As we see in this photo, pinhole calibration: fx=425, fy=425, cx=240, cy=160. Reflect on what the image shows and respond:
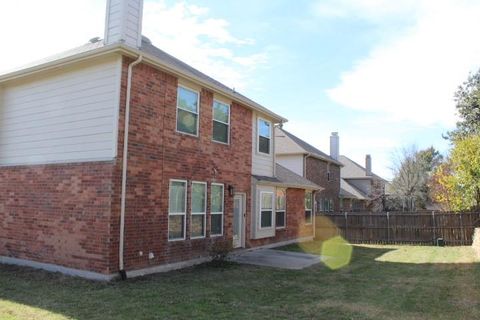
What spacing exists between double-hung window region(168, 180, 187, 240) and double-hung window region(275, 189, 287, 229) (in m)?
6.46

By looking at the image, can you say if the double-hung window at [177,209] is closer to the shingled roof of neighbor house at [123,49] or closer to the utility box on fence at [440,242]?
the shingled roof of neighbor house at [123,49]

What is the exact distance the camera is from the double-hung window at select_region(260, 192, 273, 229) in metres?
16.4

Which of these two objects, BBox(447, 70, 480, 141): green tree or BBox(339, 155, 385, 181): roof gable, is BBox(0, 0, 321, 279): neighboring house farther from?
BBox(339, 155, 385, 181): roof gable

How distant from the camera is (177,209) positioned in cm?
1180

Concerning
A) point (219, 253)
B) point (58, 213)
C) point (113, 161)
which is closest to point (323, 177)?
point (219, 253)

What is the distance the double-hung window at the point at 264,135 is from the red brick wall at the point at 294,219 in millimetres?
2570

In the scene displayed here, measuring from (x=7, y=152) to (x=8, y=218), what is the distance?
194cm

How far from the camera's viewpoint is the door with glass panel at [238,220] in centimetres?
1499

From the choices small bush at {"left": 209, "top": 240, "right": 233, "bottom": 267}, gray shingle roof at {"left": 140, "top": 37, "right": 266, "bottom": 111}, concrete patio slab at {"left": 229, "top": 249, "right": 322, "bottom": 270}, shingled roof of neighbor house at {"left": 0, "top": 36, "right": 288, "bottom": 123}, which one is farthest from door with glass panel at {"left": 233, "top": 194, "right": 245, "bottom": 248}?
gray shingle roof at {"left": 140, "top": 37, "right": 266, "bottom": 111}

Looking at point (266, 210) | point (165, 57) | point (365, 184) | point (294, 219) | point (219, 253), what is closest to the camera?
point (219, 253)

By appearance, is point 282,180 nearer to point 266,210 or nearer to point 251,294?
point 266,210

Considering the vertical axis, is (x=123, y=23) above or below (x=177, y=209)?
above

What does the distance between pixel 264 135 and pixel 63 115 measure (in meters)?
8.34

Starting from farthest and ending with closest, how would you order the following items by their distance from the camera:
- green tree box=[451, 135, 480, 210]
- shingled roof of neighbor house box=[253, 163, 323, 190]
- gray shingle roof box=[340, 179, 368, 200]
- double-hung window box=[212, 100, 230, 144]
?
gray shingle roof box=[340, 179, 368, 200] → green tree box=[451, 135, 480, 210] → shingled roof of neighbor house box=[253, 163, 323, 190] → double-hung window box=[212, 100, 230, 144]
